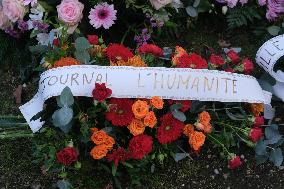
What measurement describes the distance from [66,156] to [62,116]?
0.65 ft

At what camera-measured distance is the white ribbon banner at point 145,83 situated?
9.78 ft

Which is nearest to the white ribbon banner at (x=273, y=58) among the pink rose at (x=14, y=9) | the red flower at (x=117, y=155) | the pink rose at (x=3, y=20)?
the red flower at (x=117, y=155)

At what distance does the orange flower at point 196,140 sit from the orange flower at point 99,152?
45 centimetres

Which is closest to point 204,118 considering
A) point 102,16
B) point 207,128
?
point 207,128

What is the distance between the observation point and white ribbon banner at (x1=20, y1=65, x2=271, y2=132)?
298 centimetres

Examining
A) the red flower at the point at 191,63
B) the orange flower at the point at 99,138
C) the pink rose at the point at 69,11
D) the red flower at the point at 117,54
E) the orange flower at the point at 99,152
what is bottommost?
the orange flower at the point at 99,152

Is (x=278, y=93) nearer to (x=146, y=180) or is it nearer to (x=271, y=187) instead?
(x=271, y=187)

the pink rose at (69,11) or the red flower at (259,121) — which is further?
the pink rose at (69,11)

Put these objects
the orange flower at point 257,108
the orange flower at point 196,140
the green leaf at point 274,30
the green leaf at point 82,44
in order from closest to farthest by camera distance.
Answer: the orange flower at point 196,140
the green leaf at point 82,44
the orange flower at point 257,108
the green leaf at point 274,30

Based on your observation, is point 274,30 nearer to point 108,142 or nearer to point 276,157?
point 276,157

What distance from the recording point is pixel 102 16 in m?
3.46

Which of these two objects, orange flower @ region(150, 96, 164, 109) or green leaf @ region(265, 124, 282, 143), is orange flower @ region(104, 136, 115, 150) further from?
green leaf @ region(265, 124, 282, 143)

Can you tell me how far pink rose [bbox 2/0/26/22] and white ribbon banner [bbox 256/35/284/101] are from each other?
142cm

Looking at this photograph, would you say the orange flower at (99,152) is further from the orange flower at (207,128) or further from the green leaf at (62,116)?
the orange flower at (207,128)
